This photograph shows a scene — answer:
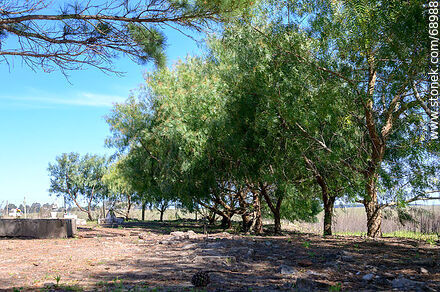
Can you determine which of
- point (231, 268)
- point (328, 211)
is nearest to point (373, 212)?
point (328, 211)

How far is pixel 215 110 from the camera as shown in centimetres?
1251

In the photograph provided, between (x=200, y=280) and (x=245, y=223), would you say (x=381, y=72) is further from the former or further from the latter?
(x=245, y=223)

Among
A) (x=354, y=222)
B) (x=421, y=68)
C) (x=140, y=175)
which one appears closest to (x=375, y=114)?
(x=421, y=68)

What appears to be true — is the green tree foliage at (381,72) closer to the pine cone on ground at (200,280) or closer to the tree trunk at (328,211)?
the tree trunk at (328,211)

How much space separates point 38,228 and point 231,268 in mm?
9445

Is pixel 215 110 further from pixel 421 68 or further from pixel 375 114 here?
pixel 421 68

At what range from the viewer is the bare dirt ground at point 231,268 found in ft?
16.1

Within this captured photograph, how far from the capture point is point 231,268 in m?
6.09

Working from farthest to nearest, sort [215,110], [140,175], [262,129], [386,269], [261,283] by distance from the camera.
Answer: [140,175] → [215,110] → [262,129] → [386,269] → [261,283]

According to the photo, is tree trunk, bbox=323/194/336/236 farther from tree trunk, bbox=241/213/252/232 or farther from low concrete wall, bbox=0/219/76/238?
low concrete wall, bbox=0/219/76/238

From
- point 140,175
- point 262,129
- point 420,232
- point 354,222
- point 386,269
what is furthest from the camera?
point 354,222

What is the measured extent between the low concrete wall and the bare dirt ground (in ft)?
11.2

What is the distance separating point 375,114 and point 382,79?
1970mm

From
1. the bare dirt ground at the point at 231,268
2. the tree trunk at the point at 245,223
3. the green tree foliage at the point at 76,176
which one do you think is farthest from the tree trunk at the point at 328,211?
the green tree foliage at the point at 76,176
